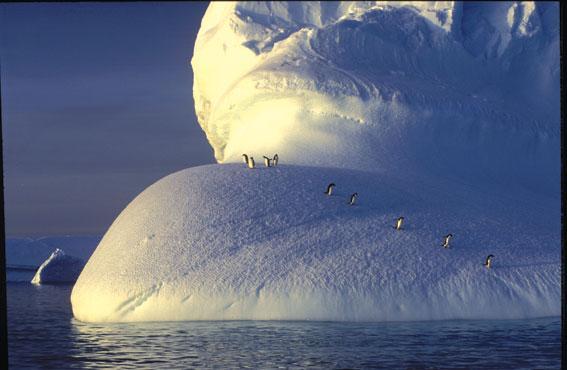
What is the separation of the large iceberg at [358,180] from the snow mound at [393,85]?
7 cm

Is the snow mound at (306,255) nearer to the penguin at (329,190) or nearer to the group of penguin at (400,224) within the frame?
the group of penguin at (400,224)

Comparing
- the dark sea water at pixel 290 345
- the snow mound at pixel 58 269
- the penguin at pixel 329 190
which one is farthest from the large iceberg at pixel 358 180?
the snow mound at pixel 58 269

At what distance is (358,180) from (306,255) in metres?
5.13

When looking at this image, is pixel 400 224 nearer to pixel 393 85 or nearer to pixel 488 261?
pixel 488 261

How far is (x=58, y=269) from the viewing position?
4550 centimetres

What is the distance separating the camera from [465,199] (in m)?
29.2

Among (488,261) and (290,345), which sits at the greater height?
(488,261)

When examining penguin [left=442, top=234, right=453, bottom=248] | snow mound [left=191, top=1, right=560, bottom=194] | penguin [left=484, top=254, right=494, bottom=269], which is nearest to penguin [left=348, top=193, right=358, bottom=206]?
penguin [left=442, top=234, right=453, bottom=248]

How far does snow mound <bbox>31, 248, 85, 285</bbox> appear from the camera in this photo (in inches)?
1761

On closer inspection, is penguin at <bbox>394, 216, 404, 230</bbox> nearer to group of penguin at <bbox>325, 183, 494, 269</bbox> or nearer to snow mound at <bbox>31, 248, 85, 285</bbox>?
group of penguin at <bbox>325, 183, 494, 269</bbox>

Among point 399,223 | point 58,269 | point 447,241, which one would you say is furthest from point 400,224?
point 58,269

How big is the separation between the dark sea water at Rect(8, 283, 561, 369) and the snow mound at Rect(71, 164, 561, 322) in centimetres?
65

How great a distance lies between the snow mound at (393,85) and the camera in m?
34.0

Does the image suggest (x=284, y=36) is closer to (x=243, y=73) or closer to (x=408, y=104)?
(x=243, y=73)
